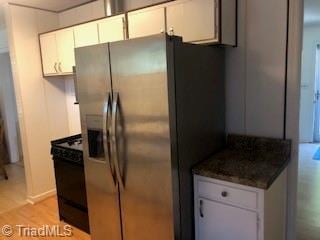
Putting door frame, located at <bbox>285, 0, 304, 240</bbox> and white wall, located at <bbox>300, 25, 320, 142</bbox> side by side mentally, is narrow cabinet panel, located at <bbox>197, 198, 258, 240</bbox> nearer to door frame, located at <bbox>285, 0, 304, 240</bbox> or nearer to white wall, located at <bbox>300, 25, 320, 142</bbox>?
door frame, located at <bbox>285, 0, 304, 240</bbox>

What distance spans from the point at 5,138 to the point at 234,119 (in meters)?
4.53

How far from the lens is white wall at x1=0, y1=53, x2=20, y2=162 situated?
16.4ft

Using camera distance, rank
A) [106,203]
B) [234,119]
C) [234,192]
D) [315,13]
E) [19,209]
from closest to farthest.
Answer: [234,192] → [106,203] → [234,119] → [19,209] → [315,13]

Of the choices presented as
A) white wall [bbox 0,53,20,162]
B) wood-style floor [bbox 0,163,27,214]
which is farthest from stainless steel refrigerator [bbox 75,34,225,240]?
white wall [bbox 0,53,20,162]

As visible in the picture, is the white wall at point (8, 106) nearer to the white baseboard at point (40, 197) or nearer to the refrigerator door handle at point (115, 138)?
the white baseboard at point (40, 197)

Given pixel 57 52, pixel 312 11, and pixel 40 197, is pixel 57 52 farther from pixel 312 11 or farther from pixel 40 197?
pixel 312 11

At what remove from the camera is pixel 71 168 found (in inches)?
106

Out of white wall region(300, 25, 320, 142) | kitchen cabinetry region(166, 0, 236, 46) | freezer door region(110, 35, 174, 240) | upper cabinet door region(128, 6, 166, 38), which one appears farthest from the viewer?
white wall region(300, 25, 320, 142)

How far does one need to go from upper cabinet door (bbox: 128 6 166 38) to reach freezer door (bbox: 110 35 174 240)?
56cm

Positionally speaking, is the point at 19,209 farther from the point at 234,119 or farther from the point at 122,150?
the point at 234,119

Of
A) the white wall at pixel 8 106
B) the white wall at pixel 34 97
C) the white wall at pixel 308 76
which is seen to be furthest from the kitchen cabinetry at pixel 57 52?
the white wall at pixel 308 76

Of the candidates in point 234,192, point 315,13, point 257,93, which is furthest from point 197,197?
point 315,13

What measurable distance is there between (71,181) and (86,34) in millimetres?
1535

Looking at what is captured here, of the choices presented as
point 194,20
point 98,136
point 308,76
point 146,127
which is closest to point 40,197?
point 98,136
